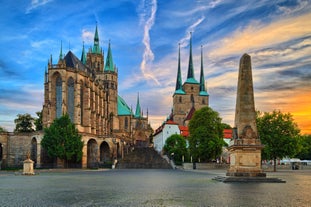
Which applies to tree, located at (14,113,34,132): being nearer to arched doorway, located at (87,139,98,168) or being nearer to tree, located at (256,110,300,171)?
arched doorway, located at (87,139,98,168)

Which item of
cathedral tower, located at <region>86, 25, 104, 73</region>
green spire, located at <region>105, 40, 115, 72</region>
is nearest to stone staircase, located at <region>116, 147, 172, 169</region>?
green spire, located at <region>105, 40, 115, 72</region>

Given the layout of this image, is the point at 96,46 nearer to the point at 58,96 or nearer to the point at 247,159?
the point at 58,96

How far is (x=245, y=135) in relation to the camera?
23.1m

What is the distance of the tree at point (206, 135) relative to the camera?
59250mm

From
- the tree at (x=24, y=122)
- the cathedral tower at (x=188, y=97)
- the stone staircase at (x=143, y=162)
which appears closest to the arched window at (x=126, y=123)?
the cathedral tower at (x=188, y=97)

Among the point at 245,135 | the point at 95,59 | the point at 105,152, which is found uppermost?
the point at 95,59

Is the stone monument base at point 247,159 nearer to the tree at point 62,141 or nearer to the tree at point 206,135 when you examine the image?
the tree at point 206,135

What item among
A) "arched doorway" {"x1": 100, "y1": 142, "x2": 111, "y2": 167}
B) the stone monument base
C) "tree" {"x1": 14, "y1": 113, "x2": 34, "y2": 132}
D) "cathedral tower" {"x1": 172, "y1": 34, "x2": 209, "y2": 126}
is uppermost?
"cathedral tower" {"x1": 172, "y1": 34, "x2": 209, "y2": 126}

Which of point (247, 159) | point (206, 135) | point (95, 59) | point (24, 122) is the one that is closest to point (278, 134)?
point (206, 135)

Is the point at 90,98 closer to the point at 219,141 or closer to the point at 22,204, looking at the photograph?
the point at 219,141

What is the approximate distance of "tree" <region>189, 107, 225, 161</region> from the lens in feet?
194

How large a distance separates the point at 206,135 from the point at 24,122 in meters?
49.3

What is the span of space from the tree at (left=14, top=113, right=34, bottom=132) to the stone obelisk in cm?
7271

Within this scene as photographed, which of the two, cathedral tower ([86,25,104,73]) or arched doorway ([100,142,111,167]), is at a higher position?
cathedral tower ([86,25,104,73])
